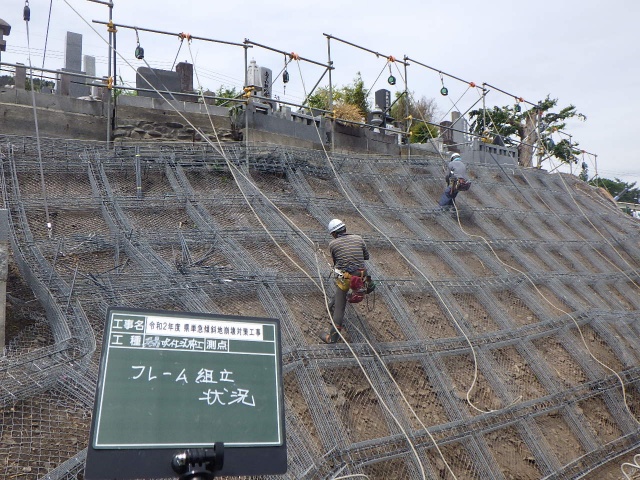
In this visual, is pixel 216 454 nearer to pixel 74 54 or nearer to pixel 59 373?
pixel 59 373

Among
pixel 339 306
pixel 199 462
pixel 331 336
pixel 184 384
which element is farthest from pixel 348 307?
pixel 199 462

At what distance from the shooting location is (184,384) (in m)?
3.19

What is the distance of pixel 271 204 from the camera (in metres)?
9.42

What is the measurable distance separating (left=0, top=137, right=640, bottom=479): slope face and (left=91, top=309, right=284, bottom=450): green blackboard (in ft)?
5.83

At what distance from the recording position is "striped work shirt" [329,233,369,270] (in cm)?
700

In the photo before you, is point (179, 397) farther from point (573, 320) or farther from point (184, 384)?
point (573, 320)

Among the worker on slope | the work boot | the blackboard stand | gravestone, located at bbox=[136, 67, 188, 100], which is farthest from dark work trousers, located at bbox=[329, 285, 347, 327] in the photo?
gravestone, located at bbox=[136, 67, 188, 100]

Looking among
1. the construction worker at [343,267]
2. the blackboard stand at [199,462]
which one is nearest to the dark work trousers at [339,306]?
the construction worker at [343,267]

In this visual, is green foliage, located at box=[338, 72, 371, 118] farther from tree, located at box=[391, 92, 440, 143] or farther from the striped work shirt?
the striped work shirt

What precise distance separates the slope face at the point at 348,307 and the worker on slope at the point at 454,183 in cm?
30

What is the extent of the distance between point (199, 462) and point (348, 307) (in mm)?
5029

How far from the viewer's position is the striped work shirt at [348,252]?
6995 millimetres

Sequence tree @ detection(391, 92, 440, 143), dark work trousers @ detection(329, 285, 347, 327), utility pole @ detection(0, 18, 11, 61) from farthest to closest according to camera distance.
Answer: tree @ detection(391, 92, 440, 143), utility pole @ detection(0, 18, 11, 61), dark work trousers @ detection(329, 285, 347, 327)

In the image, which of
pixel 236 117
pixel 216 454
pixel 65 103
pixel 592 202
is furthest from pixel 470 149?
pixel 216 454
